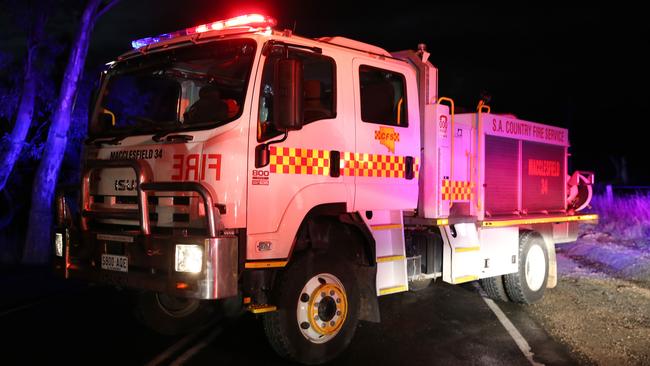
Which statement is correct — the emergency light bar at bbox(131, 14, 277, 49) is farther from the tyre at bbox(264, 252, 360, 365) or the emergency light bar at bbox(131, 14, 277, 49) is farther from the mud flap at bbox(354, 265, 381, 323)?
the mud flap at bbox(354, 265, 381, 323)

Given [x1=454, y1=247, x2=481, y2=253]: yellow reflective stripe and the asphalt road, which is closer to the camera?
the asphalt road

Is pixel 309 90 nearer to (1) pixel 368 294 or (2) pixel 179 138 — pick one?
(2) pixel 179 138

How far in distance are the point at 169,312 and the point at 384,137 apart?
9.69ft

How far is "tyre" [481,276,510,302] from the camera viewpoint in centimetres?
856

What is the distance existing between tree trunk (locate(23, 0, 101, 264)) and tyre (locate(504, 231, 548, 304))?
29.0 feet

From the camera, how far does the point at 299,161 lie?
213 inches

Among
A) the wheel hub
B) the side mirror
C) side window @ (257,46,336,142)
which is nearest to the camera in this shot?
the side mirror

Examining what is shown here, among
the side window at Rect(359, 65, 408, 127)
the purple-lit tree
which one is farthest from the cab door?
→ the purple-lit tree

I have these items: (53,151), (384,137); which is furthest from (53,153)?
(384,137)

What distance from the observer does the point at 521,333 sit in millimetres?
6770

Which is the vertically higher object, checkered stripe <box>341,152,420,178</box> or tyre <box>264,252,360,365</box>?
checkered stripe <box>341,152,420,178</box>

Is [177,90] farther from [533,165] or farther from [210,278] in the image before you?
[533,165]

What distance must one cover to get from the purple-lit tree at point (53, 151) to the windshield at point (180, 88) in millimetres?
5897

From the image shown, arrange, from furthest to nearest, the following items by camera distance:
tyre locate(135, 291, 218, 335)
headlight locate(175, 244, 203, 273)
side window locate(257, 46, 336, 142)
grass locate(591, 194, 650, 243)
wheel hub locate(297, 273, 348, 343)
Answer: grass locate(591, 194, 650, 243) → tyre locate(135, 291, 218, 335) → wheel hub locate(297, 273, 348, 343) → side window locate(257, 46, 336, 142) → headlight locate(175, 244, 203, 273)
